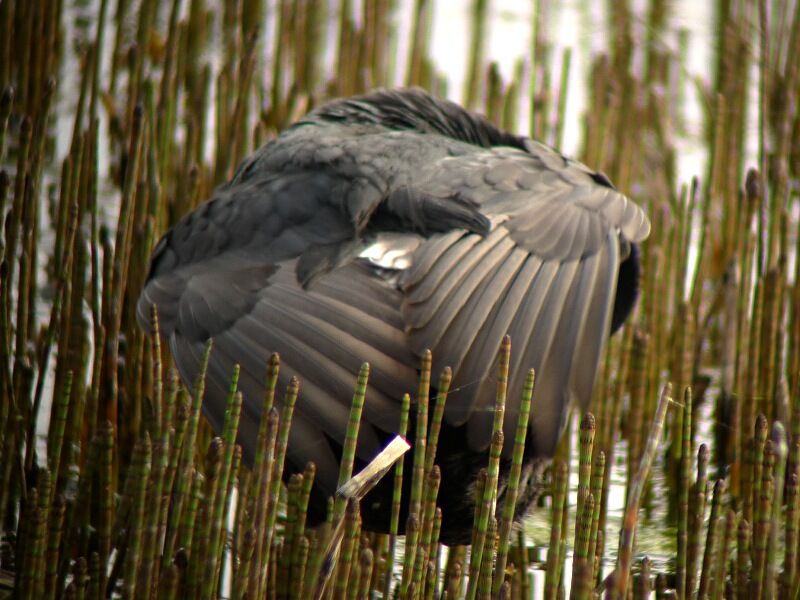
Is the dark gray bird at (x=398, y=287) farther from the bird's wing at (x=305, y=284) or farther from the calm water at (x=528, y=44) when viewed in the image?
the calm water at (x=528, y=44)

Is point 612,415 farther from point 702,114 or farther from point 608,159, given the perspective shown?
point 702,114

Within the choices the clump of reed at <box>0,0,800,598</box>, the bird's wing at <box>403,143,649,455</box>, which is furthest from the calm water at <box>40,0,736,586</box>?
the bird's wing at <box>403,143,649,455</box>

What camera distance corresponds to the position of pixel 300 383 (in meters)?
1.84

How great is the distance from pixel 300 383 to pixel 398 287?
0.27 meters

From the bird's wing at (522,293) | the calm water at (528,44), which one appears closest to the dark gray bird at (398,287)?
the bird's wing at (522,293)

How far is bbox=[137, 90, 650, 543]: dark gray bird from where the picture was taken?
1.85 m

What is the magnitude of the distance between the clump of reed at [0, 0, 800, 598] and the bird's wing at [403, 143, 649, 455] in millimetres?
100

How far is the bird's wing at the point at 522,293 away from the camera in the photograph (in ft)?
6.09

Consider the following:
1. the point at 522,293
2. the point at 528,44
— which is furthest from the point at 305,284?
the point at 528,44

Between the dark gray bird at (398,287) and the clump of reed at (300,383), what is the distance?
0.28 ft

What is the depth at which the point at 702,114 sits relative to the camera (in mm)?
4938

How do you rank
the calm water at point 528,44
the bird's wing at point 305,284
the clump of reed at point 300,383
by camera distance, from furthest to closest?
the calm water at point 528,44 < the bird's wing at point 305,284 < the clump of reed at point 300,383

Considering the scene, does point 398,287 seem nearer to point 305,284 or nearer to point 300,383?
point 305,284

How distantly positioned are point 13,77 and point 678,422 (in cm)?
188
